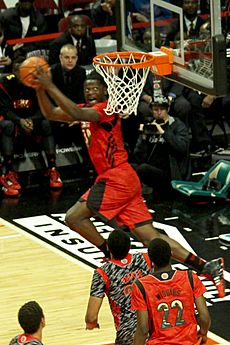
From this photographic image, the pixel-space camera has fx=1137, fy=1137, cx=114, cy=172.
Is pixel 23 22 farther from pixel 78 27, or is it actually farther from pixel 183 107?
pixel 183 107

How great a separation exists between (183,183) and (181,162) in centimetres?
33

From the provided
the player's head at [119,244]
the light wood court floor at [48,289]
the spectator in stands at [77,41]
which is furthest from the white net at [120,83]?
the spectator in stands at [77,41]

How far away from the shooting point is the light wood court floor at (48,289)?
1034 cm

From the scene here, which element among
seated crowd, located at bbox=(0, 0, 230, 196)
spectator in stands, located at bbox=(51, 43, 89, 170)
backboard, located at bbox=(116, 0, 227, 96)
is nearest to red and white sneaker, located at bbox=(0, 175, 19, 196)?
seated crowd, located at bbox=(0, 0, 230, 196)

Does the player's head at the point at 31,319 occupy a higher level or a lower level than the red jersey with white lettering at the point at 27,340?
higher

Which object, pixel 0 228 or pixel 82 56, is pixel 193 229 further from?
pixel 82 56

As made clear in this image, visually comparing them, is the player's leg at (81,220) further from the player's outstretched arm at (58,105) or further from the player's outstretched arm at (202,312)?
the player's outstretched arm at (202,312)

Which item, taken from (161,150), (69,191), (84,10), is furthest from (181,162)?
(84,10)

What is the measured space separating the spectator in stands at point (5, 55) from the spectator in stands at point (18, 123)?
49cm

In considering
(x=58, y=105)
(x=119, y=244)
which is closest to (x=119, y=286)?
(x=119, y=244)

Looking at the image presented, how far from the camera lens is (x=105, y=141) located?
35.3ft

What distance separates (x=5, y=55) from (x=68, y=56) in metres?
1.21

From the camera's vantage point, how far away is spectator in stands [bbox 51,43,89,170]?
600 inches

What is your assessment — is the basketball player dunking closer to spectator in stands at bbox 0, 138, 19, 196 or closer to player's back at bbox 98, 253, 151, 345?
player's back at bbox 98, 253, 151, 345
